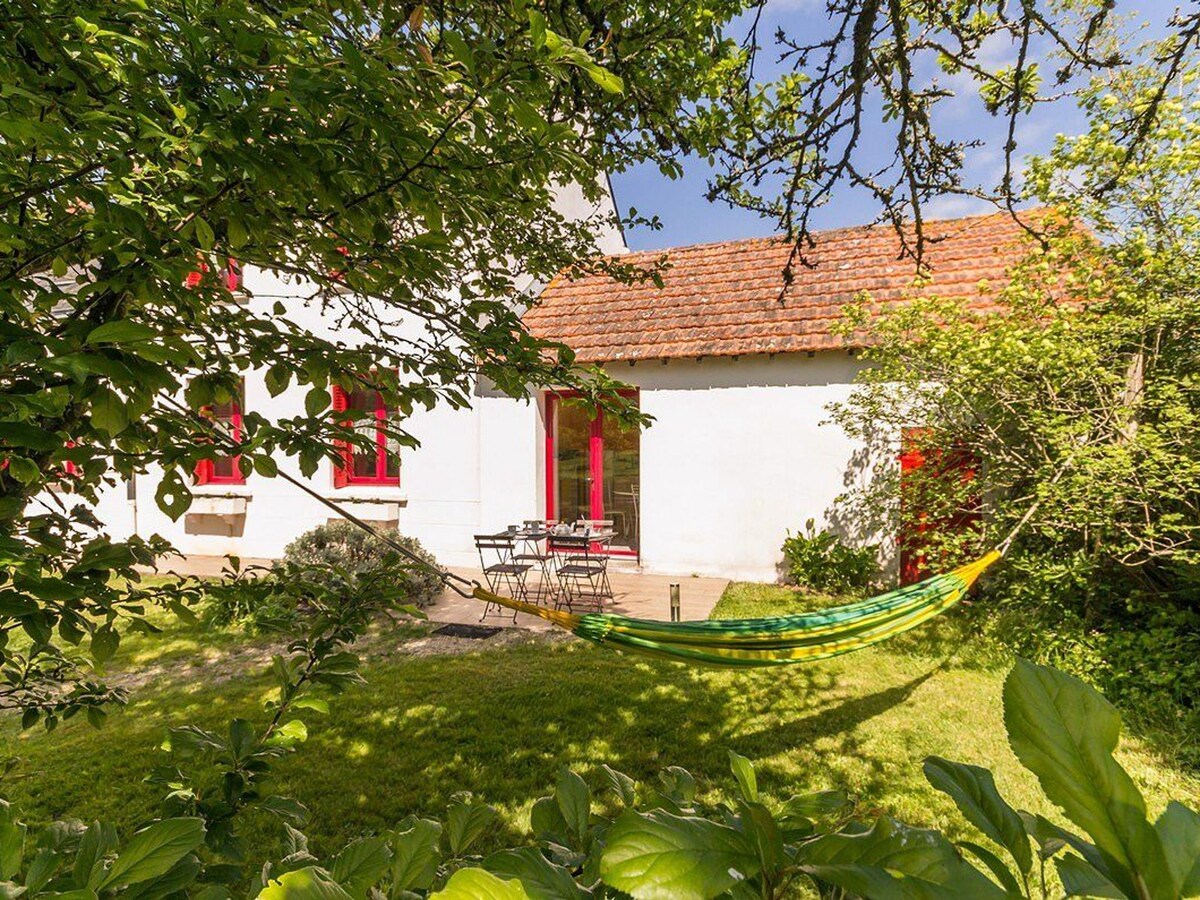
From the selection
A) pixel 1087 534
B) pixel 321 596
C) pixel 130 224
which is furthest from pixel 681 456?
pixel 130 224

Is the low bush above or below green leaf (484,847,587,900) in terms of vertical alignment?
below

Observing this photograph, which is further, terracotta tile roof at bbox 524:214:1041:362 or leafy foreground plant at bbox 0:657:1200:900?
terracotta tile roof at bbox 524:214:1041:362

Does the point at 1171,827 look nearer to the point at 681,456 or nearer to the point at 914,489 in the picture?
Answer: the point at 914,489

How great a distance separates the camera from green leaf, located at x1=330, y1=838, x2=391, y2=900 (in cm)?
68

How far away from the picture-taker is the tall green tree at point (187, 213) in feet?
3.94

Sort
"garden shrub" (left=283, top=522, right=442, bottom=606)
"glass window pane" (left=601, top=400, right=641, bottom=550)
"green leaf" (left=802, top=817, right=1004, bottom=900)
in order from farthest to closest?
1. "glass window pane" (left=601, top=400, right=641, bottom=550)
2. "garden shrub" (left=283, top=522, right=442, bottom=606)
3. "green leaf" (left=802, top=817, right=1004, bottom=900)

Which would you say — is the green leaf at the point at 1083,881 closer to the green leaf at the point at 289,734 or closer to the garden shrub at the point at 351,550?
the green leaf at the point at 289,734

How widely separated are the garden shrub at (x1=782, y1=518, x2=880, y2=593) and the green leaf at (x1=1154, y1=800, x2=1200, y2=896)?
287 inches

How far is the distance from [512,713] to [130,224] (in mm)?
3980

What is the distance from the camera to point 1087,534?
191 inches

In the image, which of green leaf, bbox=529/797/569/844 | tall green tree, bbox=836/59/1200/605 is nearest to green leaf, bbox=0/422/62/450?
green leaf, bbox=529/797/569/844

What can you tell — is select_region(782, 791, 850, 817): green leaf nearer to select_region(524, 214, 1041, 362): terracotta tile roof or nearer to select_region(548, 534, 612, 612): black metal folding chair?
select_region(548, 534, 612, 612): black metal folding chair

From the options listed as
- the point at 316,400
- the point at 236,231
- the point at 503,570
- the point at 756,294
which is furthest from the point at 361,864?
the point at 756,294

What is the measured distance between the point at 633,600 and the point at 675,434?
249 cm
